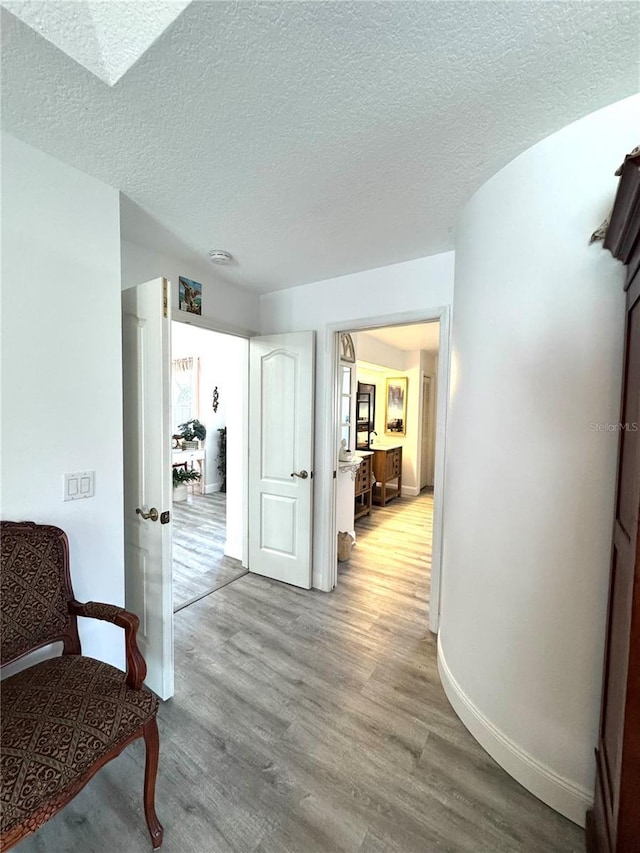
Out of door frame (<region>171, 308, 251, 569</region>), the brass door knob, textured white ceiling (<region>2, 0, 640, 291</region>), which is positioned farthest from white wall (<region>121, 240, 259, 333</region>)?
the brass door knob

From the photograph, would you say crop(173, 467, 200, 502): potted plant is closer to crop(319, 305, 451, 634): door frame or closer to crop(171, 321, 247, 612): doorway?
crop(171, 321, 247, 612): doorway

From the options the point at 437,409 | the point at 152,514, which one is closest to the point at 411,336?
the point at 437,409

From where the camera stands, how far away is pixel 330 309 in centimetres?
263

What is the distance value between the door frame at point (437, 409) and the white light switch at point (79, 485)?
1575 mm

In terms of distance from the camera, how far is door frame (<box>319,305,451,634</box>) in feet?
7.10

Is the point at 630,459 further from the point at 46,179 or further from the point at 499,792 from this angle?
the point at 46,179

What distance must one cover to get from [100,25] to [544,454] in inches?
75.5

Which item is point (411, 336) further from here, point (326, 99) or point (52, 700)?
point (52, 700)

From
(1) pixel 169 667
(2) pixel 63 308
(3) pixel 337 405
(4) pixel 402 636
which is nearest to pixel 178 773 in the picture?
(1) pixel 169 667

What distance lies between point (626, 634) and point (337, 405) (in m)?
2.07

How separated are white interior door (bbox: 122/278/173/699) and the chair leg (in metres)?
0.56

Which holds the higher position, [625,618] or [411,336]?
[411,336]

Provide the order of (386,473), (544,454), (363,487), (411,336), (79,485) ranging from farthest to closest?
(386,473) < (411,336) < (363,487) < (79,485) < (544,454)

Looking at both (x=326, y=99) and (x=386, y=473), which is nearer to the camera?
(x=326, y=99)
